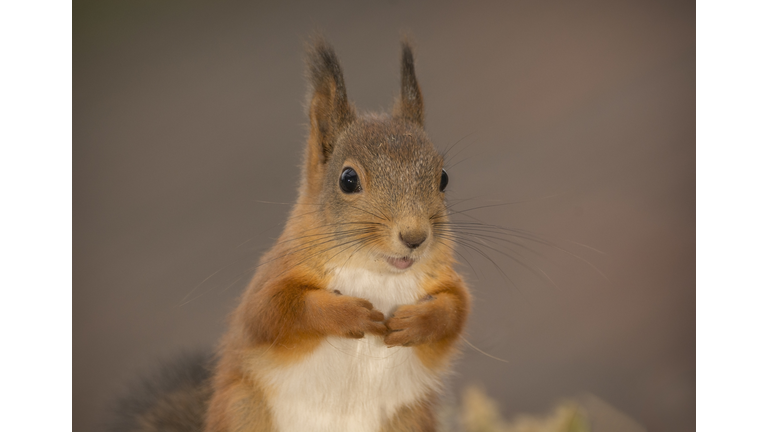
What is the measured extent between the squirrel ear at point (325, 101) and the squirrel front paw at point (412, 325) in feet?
1.61

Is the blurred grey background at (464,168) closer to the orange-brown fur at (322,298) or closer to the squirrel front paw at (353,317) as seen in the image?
the orange-brown fur at (322,298)

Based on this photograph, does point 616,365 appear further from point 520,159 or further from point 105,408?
point 105,408

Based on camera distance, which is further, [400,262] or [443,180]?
[443,180]

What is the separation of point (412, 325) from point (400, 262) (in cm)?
17

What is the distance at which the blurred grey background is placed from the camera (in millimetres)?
2045

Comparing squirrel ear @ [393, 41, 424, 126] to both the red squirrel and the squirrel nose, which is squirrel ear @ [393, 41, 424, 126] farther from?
the squirrel nose

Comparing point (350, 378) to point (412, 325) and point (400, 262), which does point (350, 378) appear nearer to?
point (412, 325)

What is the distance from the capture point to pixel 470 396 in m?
2.33

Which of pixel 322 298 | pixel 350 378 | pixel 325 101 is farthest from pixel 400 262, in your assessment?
pixel 325 101

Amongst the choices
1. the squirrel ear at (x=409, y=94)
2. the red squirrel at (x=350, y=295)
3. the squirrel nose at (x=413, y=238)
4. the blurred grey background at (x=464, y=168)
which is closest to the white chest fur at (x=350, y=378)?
the red squirrel at (x=350, y=295)

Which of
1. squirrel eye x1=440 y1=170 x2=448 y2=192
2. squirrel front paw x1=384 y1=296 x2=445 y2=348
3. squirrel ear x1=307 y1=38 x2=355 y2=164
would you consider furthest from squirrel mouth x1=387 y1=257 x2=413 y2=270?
squirrel ear x1=307 y1=38 x2=355 y2=164

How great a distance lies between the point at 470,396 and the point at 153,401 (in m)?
1.16

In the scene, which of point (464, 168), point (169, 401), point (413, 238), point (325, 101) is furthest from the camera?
point (464, 168)

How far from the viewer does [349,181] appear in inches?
63.5
